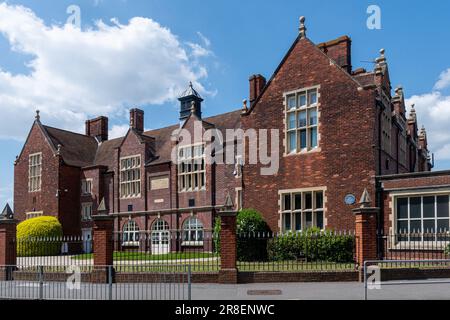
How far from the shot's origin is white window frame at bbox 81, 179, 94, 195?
40.7 m

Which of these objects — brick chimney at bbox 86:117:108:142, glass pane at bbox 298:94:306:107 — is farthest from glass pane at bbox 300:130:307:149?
brick chimney at bbox 86:117:108:142

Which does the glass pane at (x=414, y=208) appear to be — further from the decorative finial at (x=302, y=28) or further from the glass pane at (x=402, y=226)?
the decorative finial at (x=302, y=28)

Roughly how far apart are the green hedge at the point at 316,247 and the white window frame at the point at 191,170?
12555 mm

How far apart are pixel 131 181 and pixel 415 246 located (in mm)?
23705

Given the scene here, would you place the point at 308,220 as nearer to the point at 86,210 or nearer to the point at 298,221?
the point at 298,221

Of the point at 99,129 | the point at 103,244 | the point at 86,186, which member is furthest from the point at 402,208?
the point at 99,129

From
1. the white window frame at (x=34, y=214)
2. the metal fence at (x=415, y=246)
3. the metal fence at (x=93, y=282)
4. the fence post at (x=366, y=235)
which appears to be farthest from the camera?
the white window frame at (x=34, y=214)

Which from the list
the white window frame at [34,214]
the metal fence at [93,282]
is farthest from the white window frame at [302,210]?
the white window frame at [34,214]

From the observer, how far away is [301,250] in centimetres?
2053

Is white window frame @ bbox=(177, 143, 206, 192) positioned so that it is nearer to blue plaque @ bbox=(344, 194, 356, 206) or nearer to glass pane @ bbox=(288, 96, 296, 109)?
glass pane @ bbox=(288, 96, 296, 109)

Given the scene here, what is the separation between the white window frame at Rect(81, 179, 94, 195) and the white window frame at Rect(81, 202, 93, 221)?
0.96m

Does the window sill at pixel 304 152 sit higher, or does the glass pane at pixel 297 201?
the window sill at pixel 304 152

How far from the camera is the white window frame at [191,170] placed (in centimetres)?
3319
